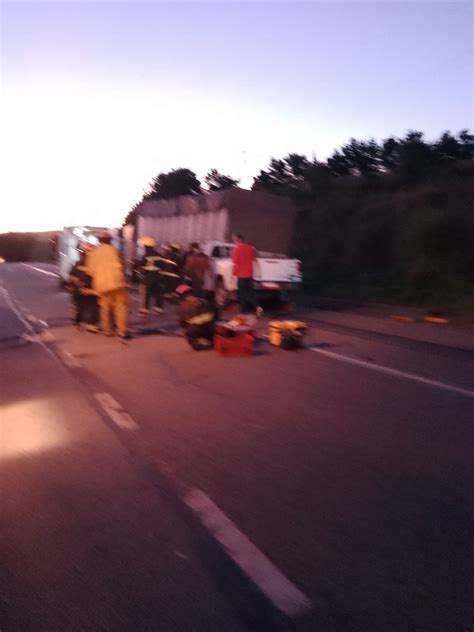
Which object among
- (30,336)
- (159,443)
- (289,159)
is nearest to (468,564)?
(159,443)

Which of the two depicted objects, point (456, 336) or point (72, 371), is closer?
point (72, 371)

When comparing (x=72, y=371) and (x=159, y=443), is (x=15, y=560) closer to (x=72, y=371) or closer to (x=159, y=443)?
(x=159, y=443)

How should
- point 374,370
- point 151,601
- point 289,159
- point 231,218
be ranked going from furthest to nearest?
point 289,159
point 231,218
point 374,370
point 151,601


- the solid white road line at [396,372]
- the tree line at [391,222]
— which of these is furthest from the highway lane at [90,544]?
the tree line at [391,222]

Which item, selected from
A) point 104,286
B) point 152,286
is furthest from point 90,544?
point 152,286

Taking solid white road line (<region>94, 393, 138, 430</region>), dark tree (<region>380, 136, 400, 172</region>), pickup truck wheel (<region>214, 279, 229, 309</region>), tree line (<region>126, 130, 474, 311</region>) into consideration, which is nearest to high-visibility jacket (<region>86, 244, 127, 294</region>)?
solid white road line (<region>94, 393, 138, 430</region>)

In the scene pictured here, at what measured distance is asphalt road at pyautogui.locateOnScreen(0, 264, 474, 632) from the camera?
3.98 meters

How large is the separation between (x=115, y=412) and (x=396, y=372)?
4.36 meters

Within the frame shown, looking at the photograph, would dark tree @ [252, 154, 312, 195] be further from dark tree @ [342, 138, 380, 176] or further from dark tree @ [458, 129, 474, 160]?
dark tree @ [458, 129, 474, 160]

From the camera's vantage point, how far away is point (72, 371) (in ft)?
36.2

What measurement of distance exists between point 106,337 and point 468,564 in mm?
11022

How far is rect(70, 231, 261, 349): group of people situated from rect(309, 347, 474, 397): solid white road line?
209cm

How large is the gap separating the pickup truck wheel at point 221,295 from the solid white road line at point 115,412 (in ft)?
38.2

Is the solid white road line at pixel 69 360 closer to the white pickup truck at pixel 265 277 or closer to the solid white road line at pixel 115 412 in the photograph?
the solid white road line at pixel 115 412
